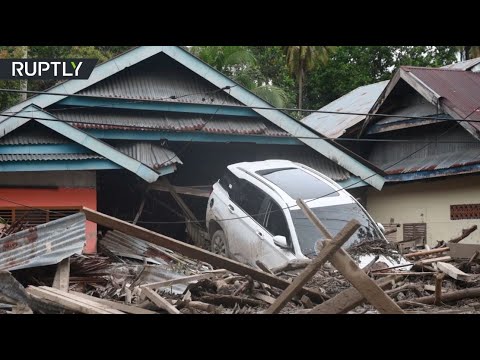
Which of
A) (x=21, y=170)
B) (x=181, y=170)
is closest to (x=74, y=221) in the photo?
(x=21, y=170)

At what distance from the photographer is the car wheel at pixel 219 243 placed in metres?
8.98

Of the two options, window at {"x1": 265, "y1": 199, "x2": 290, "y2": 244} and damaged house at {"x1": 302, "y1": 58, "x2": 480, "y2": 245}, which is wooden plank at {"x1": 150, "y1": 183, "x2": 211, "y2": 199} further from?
damaged house at {"x1": 302, "y1": 58, "x2": 480, "y2": 245}

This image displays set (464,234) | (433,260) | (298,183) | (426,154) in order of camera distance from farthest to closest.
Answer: (426,154)
(464,234)
(298,183)
(433,260)

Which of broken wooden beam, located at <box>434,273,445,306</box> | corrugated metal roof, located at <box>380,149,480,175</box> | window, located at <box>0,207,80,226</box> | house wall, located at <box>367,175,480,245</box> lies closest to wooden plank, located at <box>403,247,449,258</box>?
house wall, located at <box>367,175,480,245</box>

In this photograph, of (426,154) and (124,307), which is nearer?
(124,307)

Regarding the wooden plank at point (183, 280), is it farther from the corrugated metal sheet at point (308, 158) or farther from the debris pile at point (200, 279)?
the corrugated metal sheet at point (308, 158)

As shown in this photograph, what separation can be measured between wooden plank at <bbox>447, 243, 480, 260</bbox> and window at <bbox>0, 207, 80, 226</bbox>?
448cm

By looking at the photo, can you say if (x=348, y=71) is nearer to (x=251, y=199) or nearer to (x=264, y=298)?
(x=251, y=199)

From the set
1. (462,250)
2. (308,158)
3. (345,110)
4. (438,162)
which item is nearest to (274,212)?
(308,158)

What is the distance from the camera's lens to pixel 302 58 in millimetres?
14164

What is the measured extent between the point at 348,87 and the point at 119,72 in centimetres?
589

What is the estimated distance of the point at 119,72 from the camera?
32.0ft

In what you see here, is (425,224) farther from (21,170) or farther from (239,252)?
(21,170)

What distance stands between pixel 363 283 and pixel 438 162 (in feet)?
16.8
